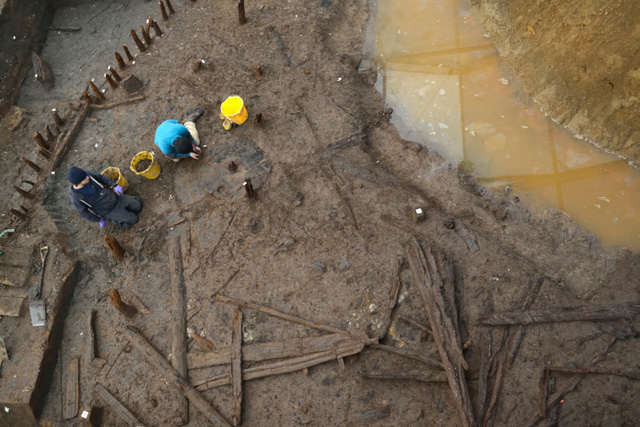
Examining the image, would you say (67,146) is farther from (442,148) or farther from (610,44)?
(610,44)

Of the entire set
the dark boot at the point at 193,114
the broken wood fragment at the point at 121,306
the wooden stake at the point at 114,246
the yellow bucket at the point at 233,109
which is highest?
the yellow bucket at the point at 233,109

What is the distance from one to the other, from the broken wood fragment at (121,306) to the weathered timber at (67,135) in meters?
3.25

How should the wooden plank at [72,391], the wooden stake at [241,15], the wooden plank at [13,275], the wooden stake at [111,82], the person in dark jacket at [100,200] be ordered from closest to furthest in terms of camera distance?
the wooden plank at [72,391] < the person in dark jacket at [100,200] < the wooden plank at [13,275] < the wooden stake at [111,82] < the wooden stake at [241,15]

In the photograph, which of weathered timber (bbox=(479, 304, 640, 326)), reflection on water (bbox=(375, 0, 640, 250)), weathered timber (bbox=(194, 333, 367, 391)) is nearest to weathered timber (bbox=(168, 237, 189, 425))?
weathered timber (bbox=(194, 333, 367, 391))

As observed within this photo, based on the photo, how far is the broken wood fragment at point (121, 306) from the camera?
5703 millimetres

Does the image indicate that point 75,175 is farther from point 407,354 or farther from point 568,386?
point 568,386

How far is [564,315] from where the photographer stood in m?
5.43

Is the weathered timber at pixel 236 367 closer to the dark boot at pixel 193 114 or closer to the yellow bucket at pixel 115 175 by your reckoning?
the yellow bucket at pixel 115 175

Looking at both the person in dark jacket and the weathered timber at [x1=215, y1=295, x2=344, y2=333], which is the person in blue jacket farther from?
the weathered timber at [x1=215, y1=295, x2=344, y2=333]

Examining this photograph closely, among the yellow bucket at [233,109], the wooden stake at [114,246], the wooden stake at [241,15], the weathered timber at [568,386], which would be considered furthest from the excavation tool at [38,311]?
the weathered timber at [568,386]

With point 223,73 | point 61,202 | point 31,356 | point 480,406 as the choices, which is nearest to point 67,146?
point 61,202

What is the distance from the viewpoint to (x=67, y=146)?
24.8 feet

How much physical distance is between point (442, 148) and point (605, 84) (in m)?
2.81

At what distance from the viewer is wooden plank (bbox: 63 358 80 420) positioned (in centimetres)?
554
